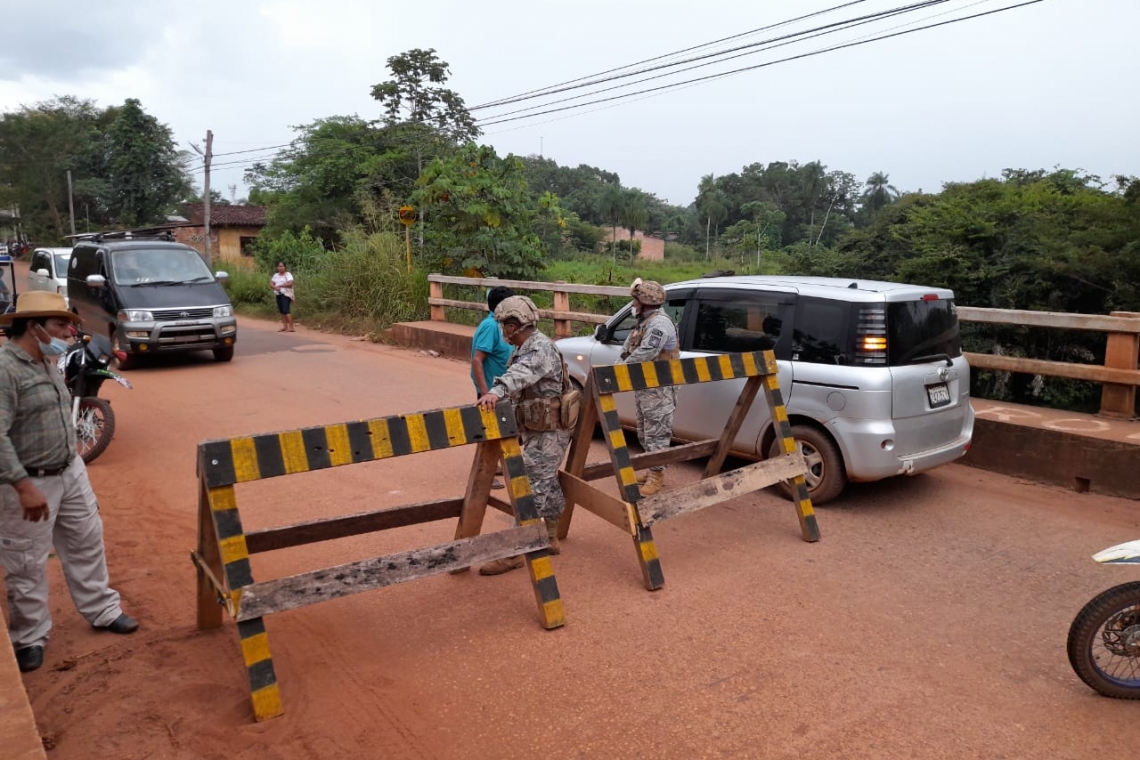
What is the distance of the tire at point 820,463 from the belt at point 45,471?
436 cm

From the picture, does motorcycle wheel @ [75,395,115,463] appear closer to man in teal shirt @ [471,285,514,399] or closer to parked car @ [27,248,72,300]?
man in teal shirt @ [471,285,514,399]

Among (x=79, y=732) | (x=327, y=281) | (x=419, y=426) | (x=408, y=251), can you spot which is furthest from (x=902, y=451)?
(x=327, y=281)

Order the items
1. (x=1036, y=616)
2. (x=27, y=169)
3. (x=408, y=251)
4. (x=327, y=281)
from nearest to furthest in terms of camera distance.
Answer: (x=1036, y=616) → (x=408, y=251) → (x=327, y=281) → (x=27, y=169)

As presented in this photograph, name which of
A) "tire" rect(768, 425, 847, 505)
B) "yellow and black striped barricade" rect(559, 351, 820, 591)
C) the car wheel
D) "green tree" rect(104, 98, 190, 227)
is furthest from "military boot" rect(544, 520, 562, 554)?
"green tree" rect(104, 98, 190, 227)

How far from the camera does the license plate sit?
5.99m

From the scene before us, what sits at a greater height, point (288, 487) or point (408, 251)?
point (408, 251)

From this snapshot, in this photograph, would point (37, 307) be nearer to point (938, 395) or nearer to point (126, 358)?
point (938, 395)

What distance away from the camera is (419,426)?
13.3ft

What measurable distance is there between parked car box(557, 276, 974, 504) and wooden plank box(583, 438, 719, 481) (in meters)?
0.54

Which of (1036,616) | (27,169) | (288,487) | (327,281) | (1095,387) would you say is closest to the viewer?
(1036,616)

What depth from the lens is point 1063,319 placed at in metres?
6.94

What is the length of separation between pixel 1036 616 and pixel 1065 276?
25.8ft

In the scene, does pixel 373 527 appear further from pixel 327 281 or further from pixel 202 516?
pixel 327 281

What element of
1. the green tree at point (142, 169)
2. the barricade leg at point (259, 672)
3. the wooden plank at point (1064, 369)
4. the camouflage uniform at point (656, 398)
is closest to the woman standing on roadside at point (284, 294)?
the camouflage uniform at point (656, 398)
